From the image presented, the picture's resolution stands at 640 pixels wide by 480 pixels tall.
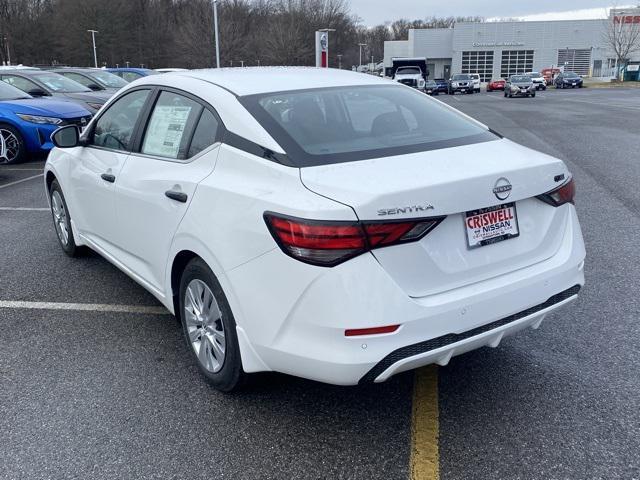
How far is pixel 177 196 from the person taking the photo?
3.26m

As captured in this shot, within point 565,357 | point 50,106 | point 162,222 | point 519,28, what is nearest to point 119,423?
point 162,222

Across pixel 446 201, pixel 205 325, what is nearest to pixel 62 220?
pixel 205 325

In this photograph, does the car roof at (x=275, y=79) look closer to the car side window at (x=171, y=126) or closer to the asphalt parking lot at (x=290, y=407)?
the car side window at (x=171, y=126)

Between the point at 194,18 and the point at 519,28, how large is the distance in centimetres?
4265

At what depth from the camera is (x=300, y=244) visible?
2490 mm

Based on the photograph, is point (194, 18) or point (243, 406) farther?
point (194, 18)

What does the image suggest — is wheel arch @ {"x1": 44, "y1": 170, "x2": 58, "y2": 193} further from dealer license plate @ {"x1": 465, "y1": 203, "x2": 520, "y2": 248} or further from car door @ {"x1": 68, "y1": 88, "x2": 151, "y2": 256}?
dealer license plate @ {"x1": 465, "y1": 203, "x2": 520, "y2": 248}

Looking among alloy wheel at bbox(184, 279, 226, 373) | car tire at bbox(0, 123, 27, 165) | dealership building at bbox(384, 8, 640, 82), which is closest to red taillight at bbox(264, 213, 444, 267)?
alloy wheel at bbox(184, 279, 226, 373)

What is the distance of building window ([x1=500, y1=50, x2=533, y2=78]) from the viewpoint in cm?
8288

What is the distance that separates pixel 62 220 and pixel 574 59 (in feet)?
296

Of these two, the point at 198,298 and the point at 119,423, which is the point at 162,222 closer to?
the point at 198,298

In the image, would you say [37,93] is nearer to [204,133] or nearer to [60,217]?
[60,217]

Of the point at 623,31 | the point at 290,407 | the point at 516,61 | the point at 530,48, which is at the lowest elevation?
the point at 290,407

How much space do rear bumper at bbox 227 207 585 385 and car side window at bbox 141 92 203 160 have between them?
106 cm
